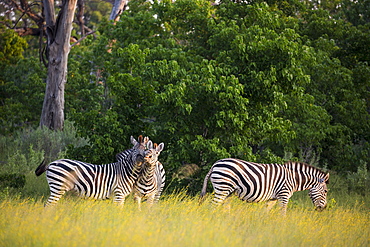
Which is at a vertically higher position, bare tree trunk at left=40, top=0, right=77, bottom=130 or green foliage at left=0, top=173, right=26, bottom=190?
bare tree trunk at left=40, top=0, right=77, bottom=130

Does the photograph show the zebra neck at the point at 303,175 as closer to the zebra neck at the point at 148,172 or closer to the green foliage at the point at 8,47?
the zebra neck at the point at 148,172

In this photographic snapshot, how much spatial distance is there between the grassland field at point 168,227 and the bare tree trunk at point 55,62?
488 inches

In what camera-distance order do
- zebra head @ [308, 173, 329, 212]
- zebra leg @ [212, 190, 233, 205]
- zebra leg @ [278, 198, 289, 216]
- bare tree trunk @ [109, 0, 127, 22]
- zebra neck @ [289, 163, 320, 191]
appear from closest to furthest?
zebra leg @ [212, 190, 233, 205], zebra leg @ [278, 198, 289, 216], zebra neck @ [289, 163, 320, 191], zebra head @ [308, 173, 329, 212], bare tree trunk @ [109, 0, 127, 22]

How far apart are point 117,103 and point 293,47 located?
467 centimetres

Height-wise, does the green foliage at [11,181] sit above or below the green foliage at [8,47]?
below

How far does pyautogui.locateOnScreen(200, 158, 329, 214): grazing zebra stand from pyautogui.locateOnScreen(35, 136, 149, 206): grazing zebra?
5.40 feet

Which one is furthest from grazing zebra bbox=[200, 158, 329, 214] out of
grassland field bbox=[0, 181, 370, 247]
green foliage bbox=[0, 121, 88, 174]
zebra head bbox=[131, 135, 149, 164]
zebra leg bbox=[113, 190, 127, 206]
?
green foliage bbox=[0, 121, 88, 174]

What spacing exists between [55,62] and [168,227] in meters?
15.3

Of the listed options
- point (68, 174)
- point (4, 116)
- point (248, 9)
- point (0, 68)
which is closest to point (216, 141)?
point (68, 174)

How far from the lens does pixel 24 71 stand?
26812mm

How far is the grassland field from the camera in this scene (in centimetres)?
708

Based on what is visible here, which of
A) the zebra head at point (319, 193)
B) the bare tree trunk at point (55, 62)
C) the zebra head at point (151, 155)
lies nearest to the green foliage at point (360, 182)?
the zebra head at point (319, 193)

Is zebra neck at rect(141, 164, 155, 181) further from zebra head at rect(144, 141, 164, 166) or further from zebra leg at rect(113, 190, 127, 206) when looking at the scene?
zebra leg at rect(113, 190, 127, 206)

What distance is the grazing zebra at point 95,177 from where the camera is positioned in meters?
9.83
